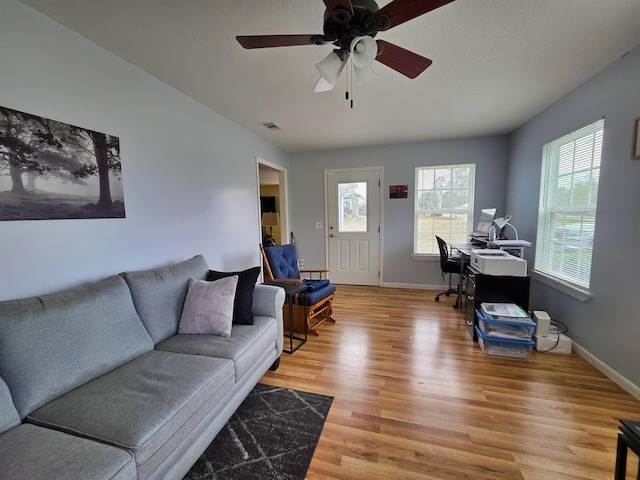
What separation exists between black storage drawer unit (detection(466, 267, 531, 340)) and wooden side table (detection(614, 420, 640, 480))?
169 cm

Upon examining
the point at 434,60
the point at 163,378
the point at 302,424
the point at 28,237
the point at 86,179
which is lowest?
the point at 302,424

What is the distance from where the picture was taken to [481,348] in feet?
8.06

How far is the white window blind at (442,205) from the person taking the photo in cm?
409

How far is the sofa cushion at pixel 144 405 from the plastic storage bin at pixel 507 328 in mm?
2232

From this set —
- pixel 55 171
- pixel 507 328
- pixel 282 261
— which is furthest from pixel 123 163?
pixel 507 328

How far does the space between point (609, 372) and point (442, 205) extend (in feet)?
8.88

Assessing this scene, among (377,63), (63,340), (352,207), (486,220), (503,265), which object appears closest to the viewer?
(63,340)

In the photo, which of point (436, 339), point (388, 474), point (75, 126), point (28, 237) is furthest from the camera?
point (436, 339)

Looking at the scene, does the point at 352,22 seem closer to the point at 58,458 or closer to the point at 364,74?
the point at 364,74

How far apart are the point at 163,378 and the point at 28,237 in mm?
1049

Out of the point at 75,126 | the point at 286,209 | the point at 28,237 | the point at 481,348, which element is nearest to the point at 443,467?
the point at 481,348

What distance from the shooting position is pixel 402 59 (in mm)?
1403

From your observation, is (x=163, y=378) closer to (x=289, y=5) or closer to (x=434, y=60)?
(x=289, y=5)

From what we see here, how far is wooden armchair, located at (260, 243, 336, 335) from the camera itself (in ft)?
9.10
